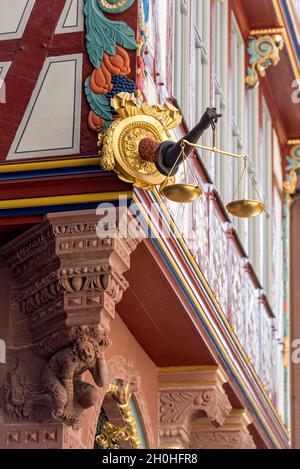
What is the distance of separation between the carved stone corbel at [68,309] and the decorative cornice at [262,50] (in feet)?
21.0

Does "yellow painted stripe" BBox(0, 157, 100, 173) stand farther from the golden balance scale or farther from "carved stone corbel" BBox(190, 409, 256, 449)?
"carved stone corbel" BBox(190, 409, 256, 449)

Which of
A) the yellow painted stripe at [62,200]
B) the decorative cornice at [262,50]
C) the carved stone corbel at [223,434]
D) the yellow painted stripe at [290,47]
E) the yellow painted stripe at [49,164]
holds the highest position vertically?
the yellow painted stripe at [290,47]

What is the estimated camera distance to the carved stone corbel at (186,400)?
14.5m

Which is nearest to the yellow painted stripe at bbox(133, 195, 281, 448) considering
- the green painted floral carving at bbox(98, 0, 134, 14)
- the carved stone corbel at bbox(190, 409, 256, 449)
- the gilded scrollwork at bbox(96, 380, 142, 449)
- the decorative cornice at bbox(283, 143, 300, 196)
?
the carved stone corbel at bbox(190, 409, 256, 449)

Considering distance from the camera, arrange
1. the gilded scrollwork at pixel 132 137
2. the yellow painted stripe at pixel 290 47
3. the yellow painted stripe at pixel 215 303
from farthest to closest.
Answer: the yellow painted stripe at pixel 290 47, the yellow painted stripe at pixel 215 303, the gilded scrollwork at pixel 132 137

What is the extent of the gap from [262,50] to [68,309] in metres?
7.14

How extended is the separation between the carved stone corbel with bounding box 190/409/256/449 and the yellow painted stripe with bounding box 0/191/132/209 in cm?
462

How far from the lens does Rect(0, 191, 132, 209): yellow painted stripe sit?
1138 centimetres

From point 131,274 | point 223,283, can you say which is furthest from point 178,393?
point 131,274

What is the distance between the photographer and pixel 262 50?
1784 cm

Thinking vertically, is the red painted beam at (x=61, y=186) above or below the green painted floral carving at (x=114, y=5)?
below

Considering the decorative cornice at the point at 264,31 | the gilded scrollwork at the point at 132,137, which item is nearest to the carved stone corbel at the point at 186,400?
the gilded scrollwork at the point at 132,137

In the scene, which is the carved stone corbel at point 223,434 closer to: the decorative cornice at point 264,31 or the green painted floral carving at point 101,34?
the decorative cornice at point 264,31

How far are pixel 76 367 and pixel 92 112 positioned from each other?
5.92 feet
